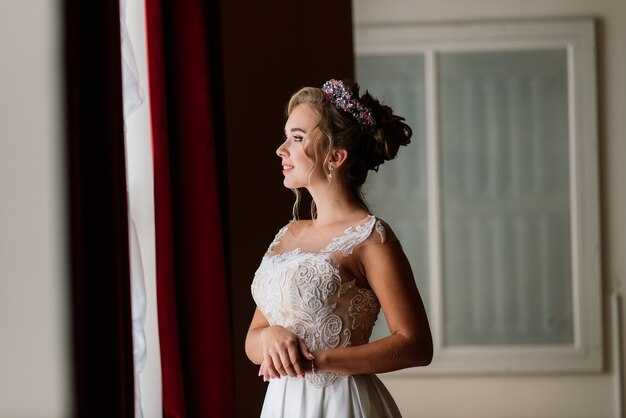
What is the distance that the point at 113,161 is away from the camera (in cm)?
176

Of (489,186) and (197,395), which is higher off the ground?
(489,186)

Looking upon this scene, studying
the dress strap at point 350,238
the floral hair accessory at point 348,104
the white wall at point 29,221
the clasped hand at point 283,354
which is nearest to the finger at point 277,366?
the clasped hand at point 283,354

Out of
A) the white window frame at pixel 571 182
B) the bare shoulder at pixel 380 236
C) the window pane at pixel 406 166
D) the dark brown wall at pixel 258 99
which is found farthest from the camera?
the window pane at pixel 406 166

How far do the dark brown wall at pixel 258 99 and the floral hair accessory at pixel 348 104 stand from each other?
0.70m

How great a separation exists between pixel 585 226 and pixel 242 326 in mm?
3248

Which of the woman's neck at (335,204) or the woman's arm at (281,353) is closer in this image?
the woman's arm at (281,353)

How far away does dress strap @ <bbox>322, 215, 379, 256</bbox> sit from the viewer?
2023 millimetres

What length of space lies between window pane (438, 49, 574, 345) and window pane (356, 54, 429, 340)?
0.15 meters

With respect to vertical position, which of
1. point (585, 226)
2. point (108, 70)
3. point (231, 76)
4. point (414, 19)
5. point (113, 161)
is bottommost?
point (585, 226)

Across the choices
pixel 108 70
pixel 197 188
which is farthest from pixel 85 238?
pixel 197 188

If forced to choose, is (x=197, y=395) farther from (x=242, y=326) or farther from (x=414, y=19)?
(x=414, y=19)

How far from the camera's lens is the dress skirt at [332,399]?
6.66 ft

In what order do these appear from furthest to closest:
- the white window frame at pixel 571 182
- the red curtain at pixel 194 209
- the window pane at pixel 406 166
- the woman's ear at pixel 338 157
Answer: the window pane at pixel 406 166 → the white window frame at pixel 571 182 → the red curtain at pixel 194 209 → the woman's ear at pixel 338 157

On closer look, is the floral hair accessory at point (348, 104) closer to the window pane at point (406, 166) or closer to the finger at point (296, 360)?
the finger at point (296, 360)
